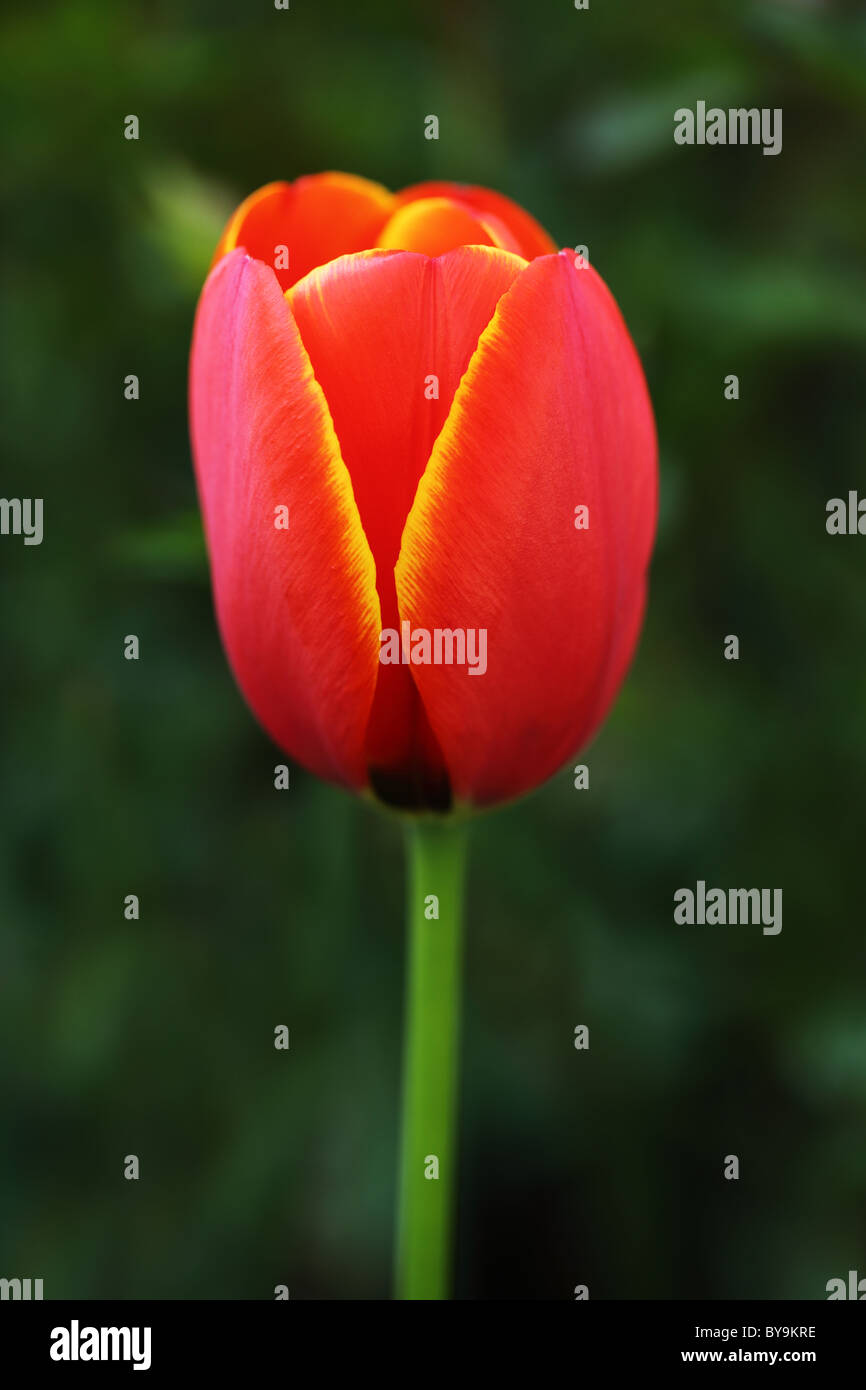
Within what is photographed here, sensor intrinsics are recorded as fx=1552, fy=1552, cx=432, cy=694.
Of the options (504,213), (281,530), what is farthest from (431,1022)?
(504,213)

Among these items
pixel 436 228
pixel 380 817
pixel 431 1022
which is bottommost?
pixel 431 1022

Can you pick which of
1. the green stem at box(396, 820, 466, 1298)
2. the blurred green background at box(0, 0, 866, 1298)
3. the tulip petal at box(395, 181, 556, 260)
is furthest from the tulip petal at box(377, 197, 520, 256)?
the blurred green background at box(0, 0, 866, 1298)

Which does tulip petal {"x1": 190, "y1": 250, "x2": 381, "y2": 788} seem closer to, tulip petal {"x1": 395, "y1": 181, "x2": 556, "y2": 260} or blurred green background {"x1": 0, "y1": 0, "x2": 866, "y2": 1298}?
tulip petal {"x1": 395, "y1": 181, "x2": 556, "y2": 260}

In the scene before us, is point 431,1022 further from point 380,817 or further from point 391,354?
point 380,817

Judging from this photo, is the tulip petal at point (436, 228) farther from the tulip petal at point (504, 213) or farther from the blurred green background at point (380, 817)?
the blurred green background at point (380, 817)

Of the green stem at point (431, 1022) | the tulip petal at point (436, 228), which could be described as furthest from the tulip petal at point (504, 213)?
the green stem at point (431, 1022)

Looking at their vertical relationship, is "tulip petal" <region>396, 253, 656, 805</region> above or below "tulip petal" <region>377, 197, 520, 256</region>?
below
